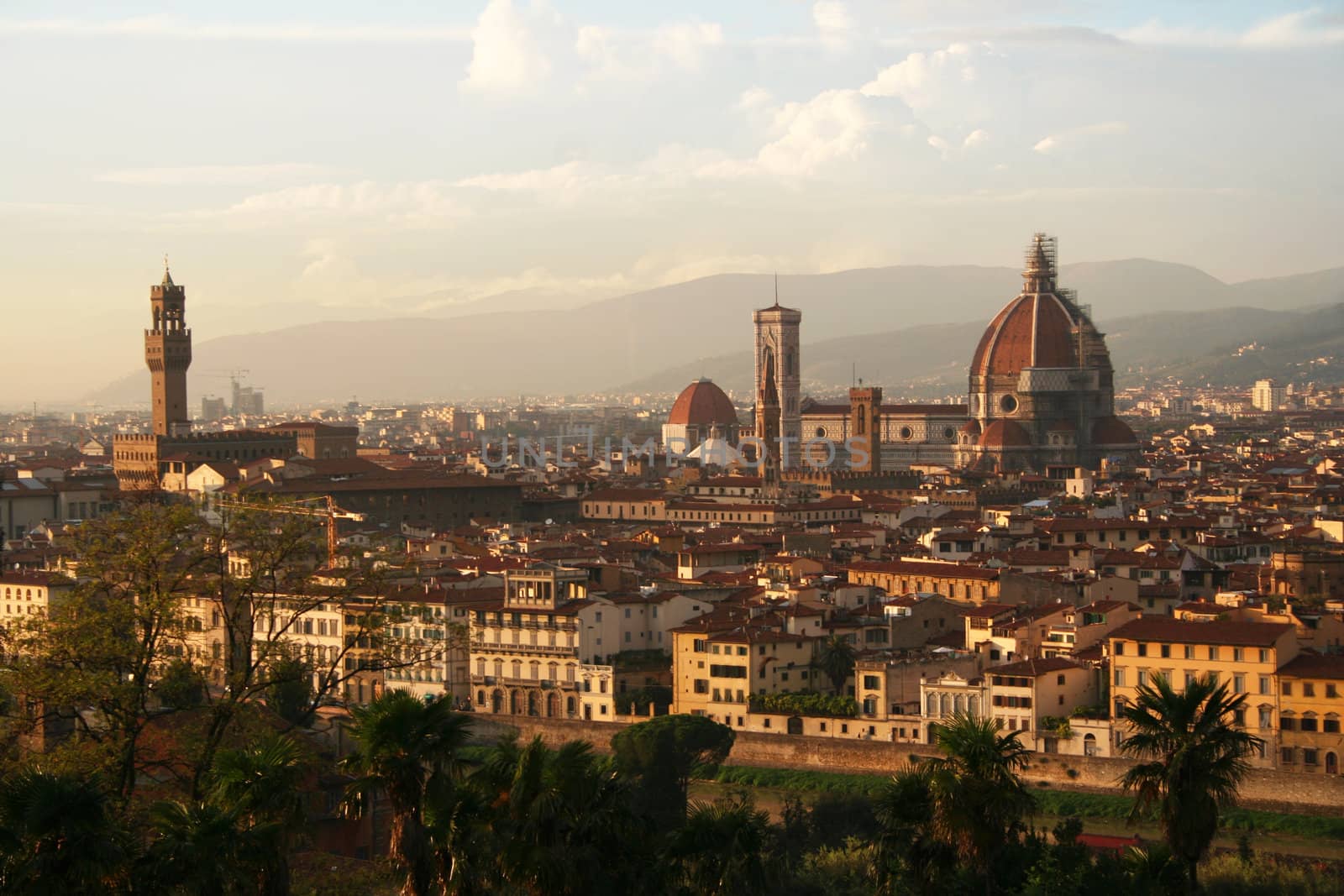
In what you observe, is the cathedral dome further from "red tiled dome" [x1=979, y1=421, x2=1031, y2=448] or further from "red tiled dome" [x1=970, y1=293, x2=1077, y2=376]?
"red tiled dome" [x1=979, y1=421, x2=1031, y2=448]

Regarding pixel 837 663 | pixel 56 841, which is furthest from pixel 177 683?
→ pixel 837 663

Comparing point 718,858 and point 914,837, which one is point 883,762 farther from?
point 718,858

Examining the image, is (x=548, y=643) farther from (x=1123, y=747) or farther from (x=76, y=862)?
(x=76, y=862)

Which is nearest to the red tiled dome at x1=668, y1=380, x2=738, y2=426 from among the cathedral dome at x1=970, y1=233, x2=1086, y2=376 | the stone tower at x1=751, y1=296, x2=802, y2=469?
the stone tower at x1=751, y1=296, x2=802, y2=469

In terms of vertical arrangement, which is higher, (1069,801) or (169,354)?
(169,354)

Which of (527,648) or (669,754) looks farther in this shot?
(527,648)

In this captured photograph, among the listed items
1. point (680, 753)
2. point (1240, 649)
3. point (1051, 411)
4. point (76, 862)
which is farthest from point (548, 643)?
point (1051, 411)

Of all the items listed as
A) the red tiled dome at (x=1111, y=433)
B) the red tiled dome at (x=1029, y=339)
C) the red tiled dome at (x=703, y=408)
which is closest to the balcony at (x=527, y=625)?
the red tiled dome at (x=1111, y=433)
